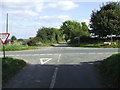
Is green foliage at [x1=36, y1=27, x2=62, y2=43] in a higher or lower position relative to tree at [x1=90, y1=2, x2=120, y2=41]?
lower

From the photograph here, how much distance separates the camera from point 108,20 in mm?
41125

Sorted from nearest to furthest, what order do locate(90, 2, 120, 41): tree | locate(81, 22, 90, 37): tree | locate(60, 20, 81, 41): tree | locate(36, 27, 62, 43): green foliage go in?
locate(90, 2, 120, 41): tree < locate(81, 22, 90, 37): tree < locate(36, 27, 62, 43): green foliage < locate(60, 20, 81, 41): tree

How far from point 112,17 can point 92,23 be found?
476cm

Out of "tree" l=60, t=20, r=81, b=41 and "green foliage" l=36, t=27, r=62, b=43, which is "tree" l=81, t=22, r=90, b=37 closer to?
"tree" l=60, t=20, r=81, b=41

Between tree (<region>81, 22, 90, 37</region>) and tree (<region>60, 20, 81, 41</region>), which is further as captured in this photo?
tree (<region>60, 20, 81, 41</region>)

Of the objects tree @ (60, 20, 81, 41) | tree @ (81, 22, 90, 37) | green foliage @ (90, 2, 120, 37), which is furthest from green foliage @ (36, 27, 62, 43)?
green foliage @ (90, 2, 120, 37)

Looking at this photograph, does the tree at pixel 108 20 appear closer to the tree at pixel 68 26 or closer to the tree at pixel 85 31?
the tree at pixel 85 31

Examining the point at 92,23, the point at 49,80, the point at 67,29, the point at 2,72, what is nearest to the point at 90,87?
the point at 49,80

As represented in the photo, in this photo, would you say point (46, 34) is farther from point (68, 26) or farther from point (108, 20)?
point (108, 20)

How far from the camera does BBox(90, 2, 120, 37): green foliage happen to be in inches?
1594

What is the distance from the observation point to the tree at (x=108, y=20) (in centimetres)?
4050

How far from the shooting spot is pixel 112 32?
41219 millimetres

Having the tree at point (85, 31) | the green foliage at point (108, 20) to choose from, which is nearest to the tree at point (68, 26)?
the tree at point (85, 31)

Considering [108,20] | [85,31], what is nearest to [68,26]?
[85,31]
